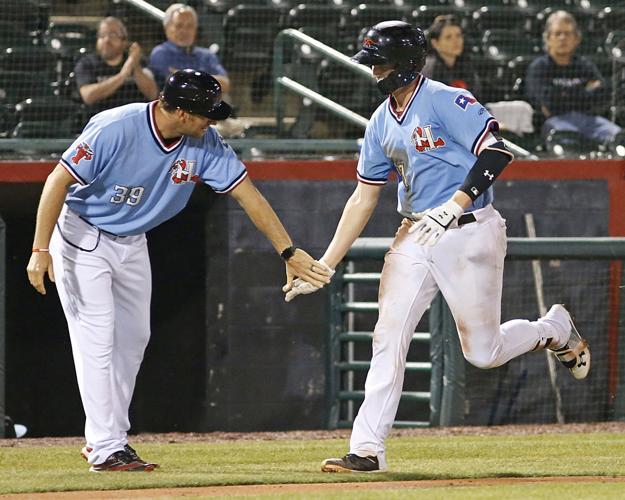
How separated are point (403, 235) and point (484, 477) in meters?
1.07

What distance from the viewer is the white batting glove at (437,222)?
5344mm

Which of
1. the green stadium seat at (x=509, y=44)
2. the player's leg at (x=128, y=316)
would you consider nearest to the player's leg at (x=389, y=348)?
the player's leg at (x=128, y=316)

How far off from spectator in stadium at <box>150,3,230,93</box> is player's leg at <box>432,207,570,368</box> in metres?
4.34

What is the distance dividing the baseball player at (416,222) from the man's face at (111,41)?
426 cm

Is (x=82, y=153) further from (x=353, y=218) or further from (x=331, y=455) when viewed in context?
(x=331, y=455)

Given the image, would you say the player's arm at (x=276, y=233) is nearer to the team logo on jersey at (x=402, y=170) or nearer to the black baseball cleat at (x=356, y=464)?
the team logo on jersey at (x=402, y=170)

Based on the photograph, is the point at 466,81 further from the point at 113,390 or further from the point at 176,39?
the point at 113,390

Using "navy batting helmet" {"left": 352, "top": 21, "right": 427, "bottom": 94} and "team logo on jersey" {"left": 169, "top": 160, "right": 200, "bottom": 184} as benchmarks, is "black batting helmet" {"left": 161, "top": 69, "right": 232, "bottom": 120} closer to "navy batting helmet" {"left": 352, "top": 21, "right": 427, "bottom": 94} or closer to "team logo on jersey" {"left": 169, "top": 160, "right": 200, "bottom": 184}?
"team logo on jersey" {"left": 169, "top": 160, "right": 200, "bottom": 184}

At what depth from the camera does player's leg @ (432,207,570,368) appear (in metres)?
5.74

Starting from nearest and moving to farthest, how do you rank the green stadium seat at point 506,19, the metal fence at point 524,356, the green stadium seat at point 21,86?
1. the metal fence at point 524,356
2. the green stadium seat at point 21,86
3. the green stadium seat at point 506,19

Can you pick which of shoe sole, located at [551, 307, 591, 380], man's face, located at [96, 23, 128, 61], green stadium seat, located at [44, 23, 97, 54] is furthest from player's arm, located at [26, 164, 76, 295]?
green stadium seat, located at [44, 23, 97, 54]

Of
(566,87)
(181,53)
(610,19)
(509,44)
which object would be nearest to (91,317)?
(181,53)

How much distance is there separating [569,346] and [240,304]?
12.0 feet

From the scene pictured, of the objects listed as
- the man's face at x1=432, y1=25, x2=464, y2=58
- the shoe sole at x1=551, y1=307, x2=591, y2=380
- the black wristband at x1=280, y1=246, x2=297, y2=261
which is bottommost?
the shoe sole at x1=551, y1=307, x2=591, y2=380
